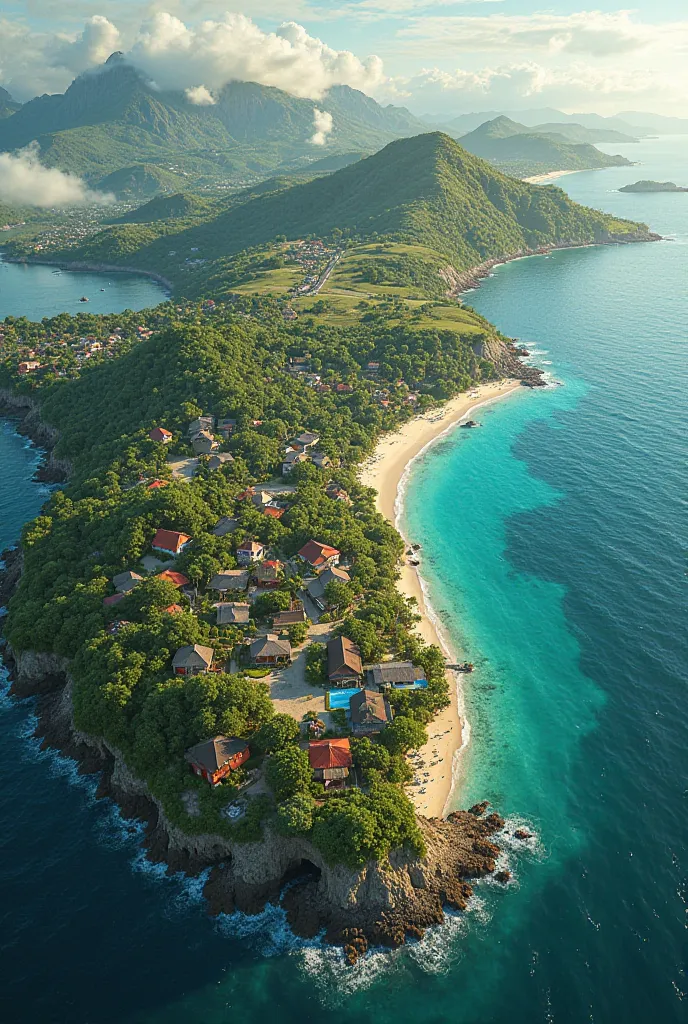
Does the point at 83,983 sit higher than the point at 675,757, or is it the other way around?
the point at 675,757

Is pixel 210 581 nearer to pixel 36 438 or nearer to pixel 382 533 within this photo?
pixel 382 533

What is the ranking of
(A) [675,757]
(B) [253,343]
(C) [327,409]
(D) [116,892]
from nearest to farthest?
(D) [116,892]
(A) [675,757]
(C) [327,409]
(B) [253,343]

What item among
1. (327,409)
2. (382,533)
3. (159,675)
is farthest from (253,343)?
(159,675)

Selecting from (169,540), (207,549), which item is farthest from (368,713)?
(169,540)

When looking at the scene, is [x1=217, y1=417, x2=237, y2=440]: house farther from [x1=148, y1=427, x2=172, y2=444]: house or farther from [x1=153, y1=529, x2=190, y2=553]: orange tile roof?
[x1=153, y1=529, x2=190, y2=553]: orange tile roof

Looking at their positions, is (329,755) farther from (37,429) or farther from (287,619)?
(37,429)

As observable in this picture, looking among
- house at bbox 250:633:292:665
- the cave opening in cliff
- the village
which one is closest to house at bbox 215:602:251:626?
the village
